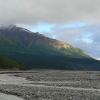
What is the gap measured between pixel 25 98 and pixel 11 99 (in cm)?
152

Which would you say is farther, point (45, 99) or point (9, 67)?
point (9, 67)

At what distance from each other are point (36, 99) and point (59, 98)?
2.61 meters

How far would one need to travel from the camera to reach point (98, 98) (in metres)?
28.0

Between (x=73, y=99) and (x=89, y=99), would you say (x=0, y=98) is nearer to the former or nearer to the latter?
→ (x=73, y=99)

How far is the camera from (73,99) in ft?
87.5

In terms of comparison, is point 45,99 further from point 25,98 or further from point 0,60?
point 0,60

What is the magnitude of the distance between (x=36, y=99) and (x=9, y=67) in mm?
154643

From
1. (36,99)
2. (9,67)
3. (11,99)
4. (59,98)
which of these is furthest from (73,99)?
(9,67)

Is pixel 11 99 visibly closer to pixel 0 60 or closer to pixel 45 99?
pixel 45 99

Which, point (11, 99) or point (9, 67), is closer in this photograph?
point (11, 99)

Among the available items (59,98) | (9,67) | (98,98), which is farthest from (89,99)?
(9,67)

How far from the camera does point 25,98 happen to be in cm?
2770

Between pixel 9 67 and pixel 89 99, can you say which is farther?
pixel 9 67

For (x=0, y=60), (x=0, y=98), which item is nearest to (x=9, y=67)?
(x=0, y=60)
